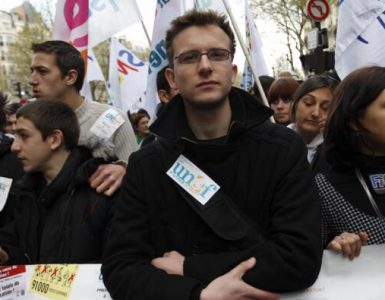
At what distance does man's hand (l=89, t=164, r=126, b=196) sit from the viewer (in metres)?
2.54

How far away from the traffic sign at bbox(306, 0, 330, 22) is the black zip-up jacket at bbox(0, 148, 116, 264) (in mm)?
7951

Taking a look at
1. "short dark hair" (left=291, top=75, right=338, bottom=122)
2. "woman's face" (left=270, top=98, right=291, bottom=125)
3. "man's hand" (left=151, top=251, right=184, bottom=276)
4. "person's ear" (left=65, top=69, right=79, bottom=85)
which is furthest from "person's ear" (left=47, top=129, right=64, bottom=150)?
"woman's face" (left=270, top=98, right=291, bottom=125)

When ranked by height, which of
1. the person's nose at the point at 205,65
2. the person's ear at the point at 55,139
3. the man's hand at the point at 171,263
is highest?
the person's nose at the point at 205,65

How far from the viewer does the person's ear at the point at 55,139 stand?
2.75 m

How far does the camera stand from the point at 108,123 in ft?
11.1

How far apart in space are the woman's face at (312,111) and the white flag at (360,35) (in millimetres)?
350

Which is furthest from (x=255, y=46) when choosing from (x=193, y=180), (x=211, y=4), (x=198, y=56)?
(x=193, y=180)

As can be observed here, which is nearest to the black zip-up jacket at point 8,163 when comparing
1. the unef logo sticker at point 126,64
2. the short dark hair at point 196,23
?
the short dark hair at point 196,23

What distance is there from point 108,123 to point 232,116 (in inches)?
58.0

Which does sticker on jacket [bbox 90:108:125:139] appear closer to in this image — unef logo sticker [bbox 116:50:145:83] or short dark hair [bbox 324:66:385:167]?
short dark hair [bbox 324:66:385:167]

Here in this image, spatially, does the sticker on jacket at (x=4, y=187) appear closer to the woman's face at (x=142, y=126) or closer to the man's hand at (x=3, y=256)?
the man's hand at (x=3, y=256)

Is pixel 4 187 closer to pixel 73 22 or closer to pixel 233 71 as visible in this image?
pixel 233 71

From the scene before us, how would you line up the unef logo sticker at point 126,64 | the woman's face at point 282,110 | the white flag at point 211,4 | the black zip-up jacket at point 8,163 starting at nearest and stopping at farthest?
the black zip-up jacket at point 8,163 < the woman's face at point 282,110 < the white flag at point 211,4 < the unef logo sticker at point 126,64

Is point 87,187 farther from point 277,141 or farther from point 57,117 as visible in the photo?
point 277,141
